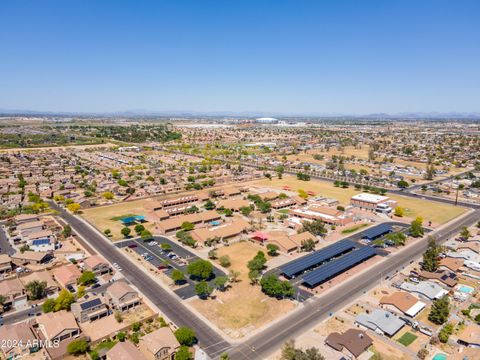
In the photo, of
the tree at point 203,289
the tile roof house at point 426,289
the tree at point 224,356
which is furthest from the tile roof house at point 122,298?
the tile roof house at point 426,289

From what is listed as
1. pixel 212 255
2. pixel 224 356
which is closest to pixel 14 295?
pixel 212 255

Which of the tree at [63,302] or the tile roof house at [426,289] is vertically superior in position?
the tree at [63,302]

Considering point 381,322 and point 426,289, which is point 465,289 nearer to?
point 426,289

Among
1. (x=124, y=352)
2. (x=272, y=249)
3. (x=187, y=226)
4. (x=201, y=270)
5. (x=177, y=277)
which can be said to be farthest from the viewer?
(x=187, y=226)

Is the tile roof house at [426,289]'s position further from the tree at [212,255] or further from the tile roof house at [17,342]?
the tile roof house at [17,342]

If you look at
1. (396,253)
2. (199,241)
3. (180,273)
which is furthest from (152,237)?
(396,253)

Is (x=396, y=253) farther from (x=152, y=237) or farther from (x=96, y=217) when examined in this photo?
(x=96, y=217)
